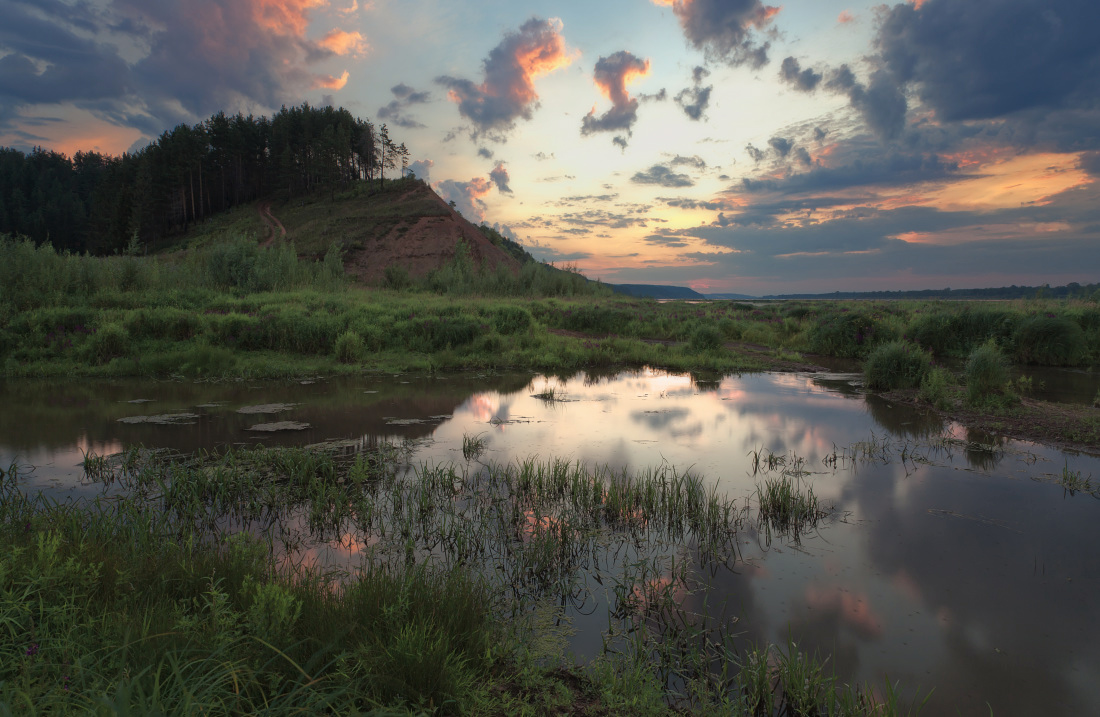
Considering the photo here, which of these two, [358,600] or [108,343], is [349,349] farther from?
[358,600]

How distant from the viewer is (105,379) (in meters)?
12.1

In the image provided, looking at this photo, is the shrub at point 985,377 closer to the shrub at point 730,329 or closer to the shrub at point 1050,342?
the shrub at point 1050,342

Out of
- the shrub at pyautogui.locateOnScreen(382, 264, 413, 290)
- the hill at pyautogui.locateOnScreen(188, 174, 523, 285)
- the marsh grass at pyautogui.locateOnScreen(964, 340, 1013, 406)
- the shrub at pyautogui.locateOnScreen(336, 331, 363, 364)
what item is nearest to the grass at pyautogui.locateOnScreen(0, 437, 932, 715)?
the marsh grass at pyautogui.locateOnScreen(964, 340, 1013, 406)

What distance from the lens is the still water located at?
3490mm

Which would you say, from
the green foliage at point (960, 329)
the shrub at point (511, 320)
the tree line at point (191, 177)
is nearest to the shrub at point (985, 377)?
the green foliage at point (960, 329)

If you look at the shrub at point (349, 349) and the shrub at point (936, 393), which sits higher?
the shrub at point (349, 349)

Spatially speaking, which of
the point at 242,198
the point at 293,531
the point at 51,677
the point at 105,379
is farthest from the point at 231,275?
the point at 242,198

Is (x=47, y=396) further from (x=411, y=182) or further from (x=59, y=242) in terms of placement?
(x=59, y=242)

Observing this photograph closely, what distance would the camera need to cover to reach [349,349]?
48.4ft

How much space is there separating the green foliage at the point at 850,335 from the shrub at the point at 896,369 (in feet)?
17.9

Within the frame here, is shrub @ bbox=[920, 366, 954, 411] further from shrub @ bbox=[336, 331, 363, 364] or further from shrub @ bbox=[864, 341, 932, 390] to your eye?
shrub @ bbox=[336, 331, 363, 364]

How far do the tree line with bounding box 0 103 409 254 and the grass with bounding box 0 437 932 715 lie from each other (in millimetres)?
63951

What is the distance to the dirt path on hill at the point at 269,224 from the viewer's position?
49003 millimetres

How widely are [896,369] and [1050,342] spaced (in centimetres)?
833
